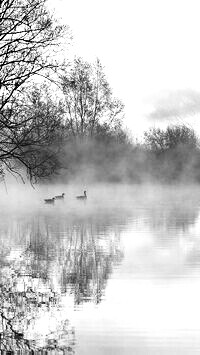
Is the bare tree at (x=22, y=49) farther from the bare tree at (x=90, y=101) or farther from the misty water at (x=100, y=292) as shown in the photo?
the bare tree at (x=90, y=101)

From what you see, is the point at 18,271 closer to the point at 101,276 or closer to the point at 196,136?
the point at 101,276

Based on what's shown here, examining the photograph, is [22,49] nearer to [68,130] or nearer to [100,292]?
[100,292]

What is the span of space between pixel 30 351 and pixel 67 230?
13278 millimetres

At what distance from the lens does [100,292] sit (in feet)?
31.9

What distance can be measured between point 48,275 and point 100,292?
1.91 metres

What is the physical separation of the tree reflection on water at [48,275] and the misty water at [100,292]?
1cm

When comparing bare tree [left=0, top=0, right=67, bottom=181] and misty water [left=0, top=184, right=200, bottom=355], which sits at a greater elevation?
bare tree [left=0, top=0, right=67, bottom=181]

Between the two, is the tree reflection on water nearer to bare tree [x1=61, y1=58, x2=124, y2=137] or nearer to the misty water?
the misty water

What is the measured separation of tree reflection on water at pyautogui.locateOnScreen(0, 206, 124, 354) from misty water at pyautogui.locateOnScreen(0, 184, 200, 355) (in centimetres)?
1

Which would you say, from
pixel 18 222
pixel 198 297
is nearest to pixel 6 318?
pixel 198 297

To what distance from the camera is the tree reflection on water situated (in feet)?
23.5

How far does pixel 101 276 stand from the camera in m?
11.2

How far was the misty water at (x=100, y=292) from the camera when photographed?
6953 mm

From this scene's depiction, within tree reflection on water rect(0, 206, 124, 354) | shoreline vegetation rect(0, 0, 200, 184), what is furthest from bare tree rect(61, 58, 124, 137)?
tree reflection on water rect(0, 206, 124, 354)
